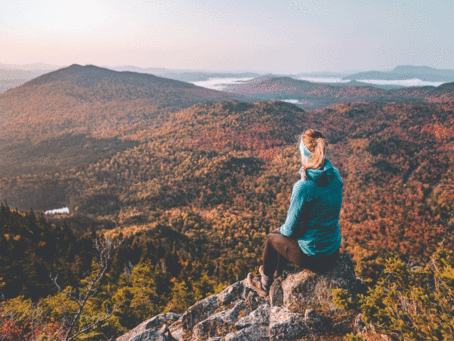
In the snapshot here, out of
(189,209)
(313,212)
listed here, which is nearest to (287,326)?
(313,212)

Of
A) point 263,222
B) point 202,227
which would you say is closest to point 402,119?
point 263,222

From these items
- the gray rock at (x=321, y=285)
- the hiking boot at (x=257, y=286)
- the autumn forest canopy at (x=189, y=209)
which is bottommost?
the autumn forest canopy at (x=189, y=209)

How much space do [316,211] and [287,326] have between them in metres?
2.93

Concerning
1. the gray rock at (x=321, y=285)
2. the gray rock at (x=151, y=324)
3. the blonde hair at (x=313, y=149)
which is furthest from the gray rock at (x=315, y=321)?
the gray rock at (x=151, y=324)

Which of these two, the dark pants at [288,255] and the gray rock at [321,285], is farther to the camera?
the gray rock at [321,285]

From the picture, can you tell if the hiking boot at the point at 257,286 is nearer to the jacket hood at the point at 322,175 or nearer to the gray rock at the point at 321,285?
the gray rock at the point at 321,285

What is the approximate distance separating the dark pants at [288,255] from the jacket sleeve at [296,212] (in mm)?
418

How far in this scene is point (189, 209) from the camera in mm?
112062

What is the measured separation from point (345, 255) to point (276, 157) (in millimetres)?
167860

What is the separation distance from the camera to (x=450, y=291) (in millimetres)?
3412

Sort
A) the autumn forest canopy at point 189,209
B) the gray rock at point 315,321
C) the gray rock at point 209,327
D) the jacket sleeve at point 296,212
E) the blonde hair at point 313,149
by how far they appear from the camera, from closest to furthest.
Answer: the blonde hair at point 313,149, the jacket sleeve at point 296,212, the gray rock at point 315,321, the gray rock at point 209,327, the autumn forest canopy at point 189,209

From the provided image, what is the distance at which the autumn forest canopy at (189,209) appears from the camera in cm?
2231

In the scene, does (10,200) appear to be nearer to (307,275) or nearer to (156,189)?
(156,189)

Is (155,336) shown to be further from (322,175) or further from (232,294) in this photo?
(322,175)
